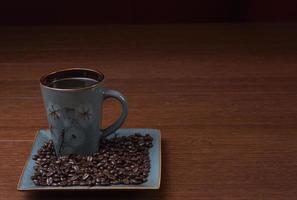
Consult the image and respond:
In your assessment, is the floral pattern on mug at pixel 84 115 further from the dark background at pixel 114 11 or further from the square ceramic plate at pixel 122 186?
the dark background at pixel 114 11

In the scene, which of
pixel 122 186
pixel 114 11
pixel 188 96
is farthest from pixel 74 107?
pixel 114 11

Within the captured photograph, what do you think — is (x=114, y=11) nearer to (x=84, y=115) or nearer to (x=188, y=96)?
(x=188, y=96)

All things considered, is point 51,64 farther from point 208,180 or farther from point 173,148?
point 208,180

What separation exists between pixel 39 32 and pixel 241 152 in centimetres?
78

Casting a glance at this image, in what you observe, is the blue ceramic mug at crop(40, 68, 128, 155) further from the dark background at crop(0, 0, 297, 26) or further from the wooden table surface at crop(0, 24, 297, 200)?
the dark background at crop(0, 0, 297, 26)

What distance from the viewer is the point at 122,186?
601mm

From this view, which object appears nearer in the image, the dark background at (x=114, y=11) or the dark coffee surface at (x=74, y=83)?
the dark coffee surface at (x=74, y=83)

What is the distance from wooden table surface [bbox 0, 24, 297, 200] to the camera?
650mm

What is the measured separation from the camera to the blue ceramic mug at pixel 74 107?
0.64m

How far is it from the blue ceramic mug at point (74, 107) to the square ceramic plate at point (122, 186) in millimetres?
50

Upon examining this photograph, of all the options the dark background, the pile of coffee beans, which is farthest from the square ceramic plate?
the dark background

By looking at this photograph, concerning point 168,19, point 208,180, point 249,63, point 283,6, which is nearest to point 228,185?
point 208,180

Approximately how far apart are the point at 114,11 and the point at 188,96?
4.85 ft

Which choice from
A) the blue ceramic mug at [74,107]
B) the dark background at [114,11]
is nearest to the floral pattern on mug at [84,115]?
the blue ceramic mug at [74,107]
